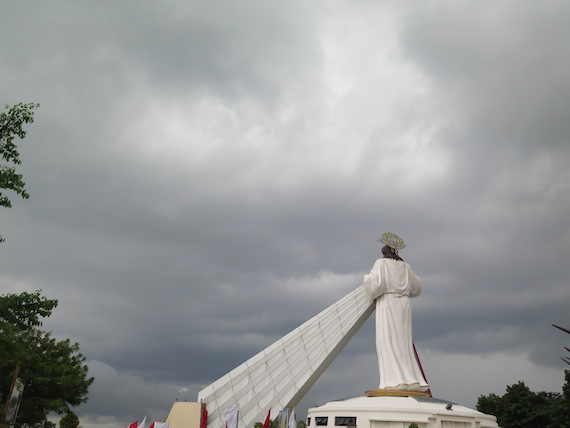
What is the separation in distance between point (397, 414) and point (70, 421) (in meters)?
16.1

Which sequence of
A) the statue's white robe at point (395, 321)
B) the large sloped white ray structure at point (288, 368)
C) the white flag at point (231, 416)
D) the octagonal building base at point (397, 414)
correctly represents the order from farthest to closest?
the statue's white robe at point (395, 321), the large sloped white ray structure at point (288, 368), the white flag at point (231, 416), the octagonal building base at point (397, 414)

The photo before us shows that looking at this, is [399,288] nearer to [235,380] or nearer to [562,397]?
[235,380]

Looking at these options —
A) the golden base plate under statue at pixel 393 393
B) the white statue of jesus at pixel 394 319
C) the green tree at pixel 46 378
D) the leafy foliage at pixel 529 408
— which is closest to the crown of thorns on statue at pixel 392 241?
the white statue of jesus at pixel 394 319

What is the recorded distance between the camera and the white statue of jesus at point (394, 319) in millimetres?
21656

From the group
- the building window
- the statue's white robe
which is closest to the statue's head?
the statue's white robe

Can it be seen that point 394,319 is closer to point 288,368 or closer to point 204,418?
point 288,368

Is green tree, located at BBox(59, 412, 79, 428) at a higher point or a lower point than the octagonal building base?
lower

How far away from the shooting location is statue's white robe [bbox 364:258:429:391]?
2166 centimetres

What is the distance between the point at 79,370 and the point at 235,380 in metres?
7.20

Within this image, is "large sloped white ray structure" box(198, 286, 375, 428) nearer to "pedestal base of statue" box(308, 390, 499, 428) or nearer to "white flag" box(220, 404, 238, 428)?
"white flag" box(220, 404, 238, 428)

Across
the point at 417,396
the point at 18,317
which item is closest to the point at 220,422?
the point at 417,396

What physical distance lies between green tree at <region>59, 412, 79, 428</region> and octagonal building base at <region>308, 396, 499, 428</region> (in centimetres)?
1214

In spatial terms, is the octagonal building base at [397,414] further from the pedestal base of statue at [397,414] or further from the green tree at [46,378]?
the green tree at [46,378]

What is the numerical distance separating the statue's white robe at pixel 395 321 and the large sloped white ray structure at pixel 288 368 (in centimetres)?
160
